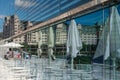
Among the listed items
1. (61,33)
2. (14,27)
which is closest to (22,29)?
(14,27)

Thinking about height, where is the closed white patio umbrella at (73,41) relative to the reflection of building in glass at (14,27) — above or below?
below

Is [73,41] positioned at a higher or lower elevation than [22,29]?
lower

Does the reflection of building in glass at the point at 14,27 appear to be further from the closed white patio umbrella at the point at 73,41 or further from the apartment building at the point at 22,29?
the closed white patio umbrella at the point at 73,41

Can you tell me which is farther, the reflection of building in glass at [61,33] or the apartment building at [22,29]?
the apartment building at [22,29]

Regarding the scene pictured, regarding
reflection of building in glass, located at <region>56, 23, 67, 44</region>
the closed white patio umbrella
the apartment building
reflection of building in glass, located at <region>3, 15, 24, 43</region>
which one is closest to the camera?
the closed white patio umbrella

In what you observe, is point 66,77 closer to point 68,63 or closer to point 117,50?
point 68,63

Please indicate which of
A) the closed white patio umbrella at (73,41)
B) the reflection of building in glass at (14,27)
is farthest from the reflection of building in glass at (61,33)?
the reflection of building in glass at (14,27)

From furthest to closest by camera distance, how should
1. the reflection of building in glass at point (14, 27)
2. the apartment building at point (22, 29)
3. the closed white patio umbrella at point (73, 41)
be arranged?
the reflection of building in glass at point (14, 27), the apartment building at point (22, 29), the closed white patio umbrella at point (73, 41)

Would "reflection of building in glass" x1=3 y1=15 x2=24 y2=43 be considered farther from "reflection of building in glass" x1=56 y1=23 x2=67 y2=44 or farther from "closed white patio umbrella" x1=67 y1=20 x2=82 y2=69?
"closed white patio umbrella" x1=67 y1=20 x2=82 y2=69

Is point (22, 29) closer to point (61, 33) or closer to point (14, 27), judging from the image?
point (14, 27)

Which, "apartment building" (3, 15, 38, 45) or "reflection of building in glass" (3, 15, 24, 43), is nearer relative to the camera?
"apartment building" (3, 15, 38, 45)

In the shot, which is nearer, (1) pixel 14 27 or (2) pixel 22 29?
(2) pixel 22 29

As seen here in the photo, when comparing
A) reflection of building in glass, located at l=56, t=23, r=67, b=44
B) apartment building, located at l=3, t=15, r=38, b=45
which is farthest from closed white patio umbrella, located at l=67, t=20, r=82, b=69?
apartment building, located at l=3, t=15, r=38, b=45

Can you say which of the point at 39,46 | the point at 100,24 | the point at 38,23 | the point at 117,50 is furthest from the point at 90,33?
the point at 39,46
